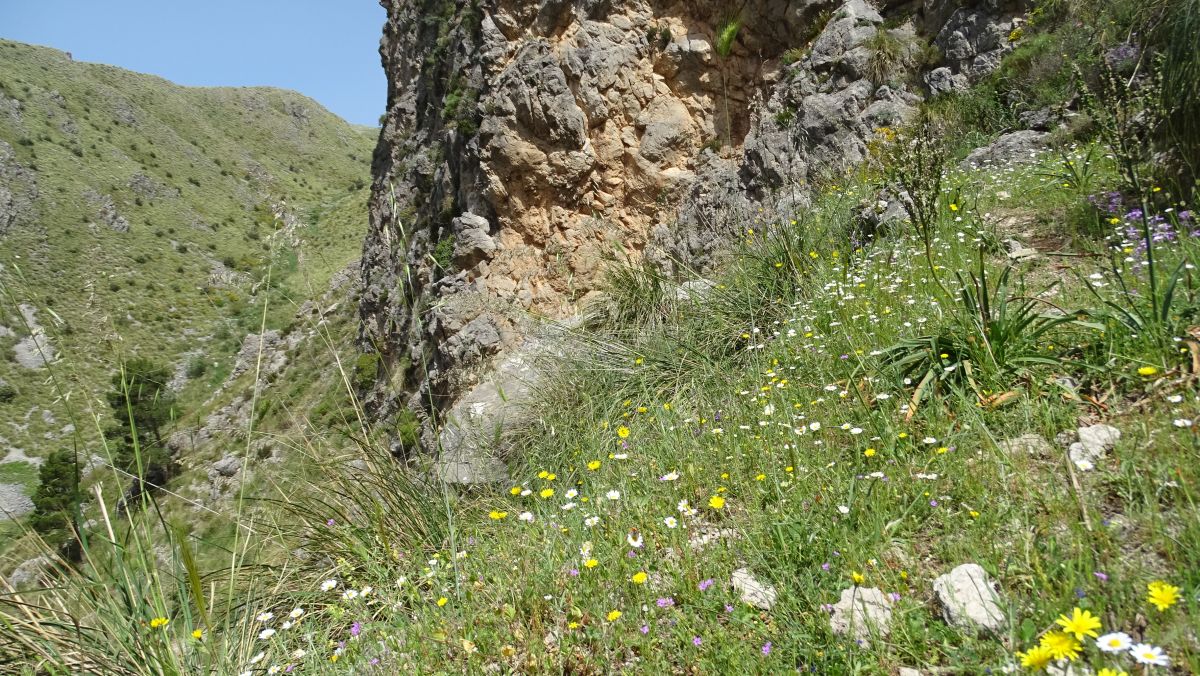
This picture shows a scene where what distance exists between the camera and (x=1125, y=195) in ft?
13.2

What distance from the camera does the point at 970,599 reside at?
1537 millimetres

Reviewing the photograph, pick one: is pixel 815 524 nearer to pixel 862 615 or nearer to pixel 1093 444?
pixel 862 615

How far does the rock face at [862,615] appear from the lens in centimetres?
157

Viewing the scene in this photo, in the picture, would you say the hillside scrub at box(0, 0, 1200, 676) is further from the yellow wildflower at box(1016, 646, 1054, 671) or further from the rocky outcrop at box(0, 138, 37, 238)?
the rocky outcrop at box(0, 138, 37, 238)

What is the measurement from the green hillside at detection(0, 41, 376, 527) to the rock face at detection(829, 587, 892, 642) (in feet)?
7.71

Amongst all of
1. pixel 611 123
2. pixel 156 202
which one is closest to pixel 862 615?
pixel 611 123

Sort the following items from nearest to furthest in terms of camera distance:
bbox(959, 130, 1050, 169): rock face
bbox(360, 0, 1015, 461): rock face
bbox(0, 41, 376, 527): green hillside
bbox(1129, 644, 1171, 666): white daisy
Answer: bbox(1129, 644, 1171, 666): white daisy < bbox(0, 41, 376, 527): green hillside < bbox(959, 130, 1050, 169): rock face < bbox(360, 0, 1015, 461): rock face

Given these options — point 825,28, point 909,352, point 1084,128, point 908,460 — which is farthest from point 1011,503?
point 825,28

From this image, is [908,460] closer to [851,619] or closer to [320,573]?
[851,619]

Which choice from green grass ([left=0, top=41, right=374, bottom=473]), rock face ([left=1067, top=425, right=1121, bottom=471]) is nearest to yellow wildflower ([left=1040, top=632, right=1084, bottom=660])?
rock face ([left=1067, top=425, right=1121, bottom=471])

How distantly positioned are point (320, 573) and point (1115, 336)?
3.70 m

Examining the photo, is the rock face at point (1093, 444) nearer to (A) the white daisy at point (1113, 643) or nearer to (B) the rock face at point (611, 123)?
(A) the white daisy at point (1113, 643)

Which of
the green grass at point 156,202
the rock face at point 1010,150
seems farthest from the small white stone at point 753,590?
the rock face at point 1010,150

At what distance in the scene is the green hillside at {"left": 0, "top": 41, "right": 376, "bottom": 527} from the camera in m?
2.46
